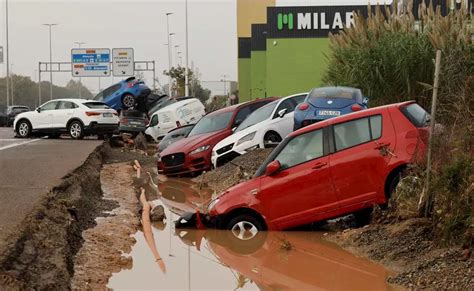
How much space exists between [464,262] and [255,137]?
9.78m

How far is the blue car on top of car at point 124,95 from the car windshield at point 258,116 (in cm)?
1692

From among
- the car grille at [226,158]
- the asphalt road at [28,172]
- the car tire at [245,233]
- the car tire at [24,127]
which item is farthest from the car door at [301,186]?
the car tire at [24,127]

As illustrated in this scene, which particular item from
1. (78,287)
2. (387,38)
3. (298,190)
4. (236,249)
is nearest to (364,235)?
(298,190)

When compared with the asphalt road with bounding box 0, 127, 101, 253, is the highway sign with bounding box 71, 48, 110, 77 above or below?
above

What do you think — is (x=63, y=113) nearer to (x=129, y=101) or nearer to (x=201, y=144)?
(x=129, y=101)

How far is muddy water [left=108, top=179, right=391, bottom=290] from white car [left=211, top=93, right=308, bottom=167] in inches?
232

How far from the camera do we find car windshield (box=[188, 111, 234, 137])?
60.6 feet

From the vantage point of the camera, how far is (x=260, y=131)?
1622cm

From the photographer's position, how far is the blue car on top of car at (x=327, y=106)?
1434 centimetres

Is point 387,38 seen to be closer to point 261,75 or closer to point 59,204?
point 59,204

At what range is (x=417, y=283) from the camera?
263 inches

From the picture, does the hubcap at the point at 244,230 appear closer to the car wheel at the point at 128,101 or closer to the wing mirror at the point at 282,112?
the wing mirror at the point at 282,112

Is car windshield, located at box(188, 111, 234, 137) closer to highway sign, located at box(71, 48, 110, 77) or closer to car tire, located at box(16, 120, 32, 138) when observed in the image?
car tire, located at box(16, 120, 32, 138)

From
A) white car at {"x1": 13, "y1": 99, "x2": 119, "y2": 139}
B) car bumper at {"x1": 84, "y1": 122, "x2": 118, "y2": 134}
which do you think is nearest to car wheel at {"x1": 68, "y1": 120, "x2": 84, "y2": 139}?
white car at {"x1": 13, "y1": 99, "x2": 119, "y2": 139}
